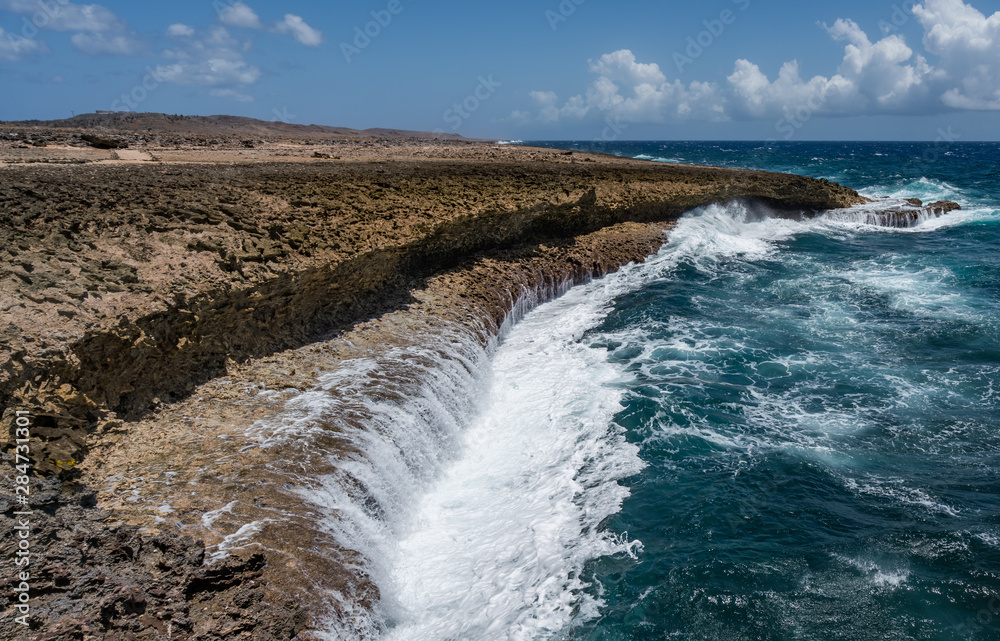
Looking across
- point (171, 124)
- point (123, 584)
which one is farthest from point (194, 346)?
point (171, 124)

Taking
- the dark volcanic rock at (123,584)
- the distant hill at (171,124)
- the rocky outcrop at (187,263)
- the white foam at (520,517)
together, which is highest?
the distant hill at (171,124)

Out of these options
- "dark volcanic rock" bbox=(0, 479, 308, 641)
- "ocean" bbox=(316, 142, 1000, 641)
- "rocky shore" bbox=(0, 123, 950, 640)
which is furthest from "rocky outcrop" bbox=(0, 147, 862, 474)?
"ocean" bbox=(316, 142, 1000, 641)

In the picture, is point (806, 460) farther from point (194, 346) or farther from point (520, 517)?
point (194, 346)

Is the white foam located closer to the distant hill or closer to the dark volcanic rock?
the dark volcanic rock

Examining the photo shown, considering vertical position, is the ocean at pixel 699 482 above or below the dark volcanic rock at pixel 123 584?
below

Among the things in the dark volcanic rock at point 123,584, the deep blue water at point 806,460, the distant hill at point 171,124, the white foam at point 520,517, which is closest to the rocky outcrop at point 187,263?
the dark volcanic rock at point 123,584

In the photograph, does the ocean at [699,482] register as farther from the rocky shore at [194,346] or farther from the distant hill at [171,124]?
the distant hill at [171,124]
